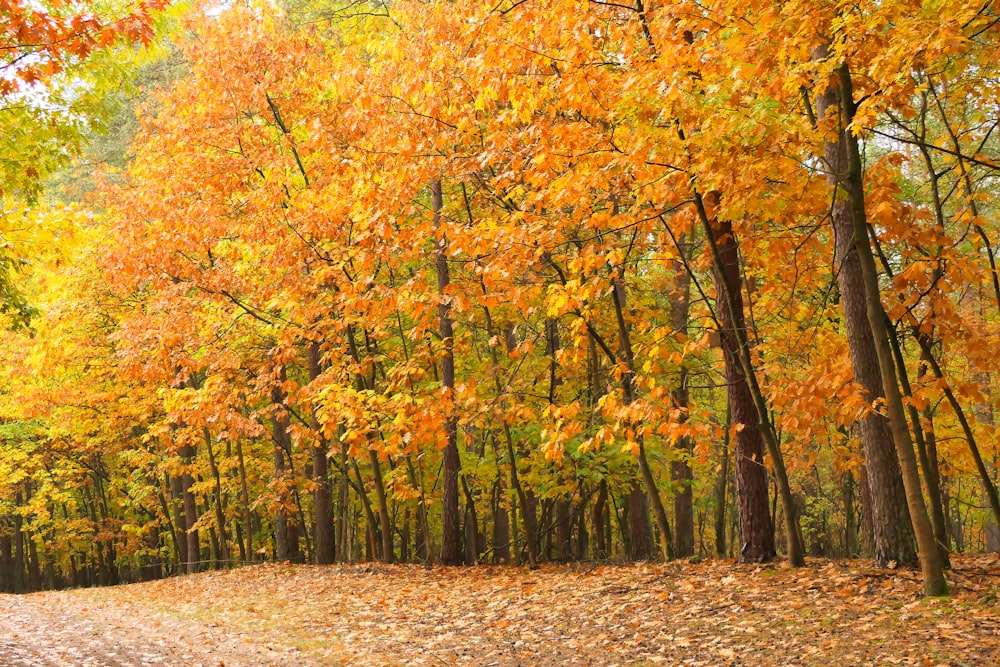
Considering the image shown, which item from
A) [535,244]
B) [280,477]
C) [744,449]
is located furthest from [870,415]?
[280,477]

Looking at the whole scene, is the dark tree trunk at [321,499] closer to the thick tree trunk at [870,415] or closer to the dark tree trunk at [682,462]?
the dark tree trunk at [682,462]

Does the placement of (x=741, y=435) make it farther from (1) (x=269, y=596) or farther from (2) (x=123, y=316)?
(2) (x=123, y=316)

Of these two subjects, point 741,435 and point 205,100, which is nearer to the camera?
point 741,435

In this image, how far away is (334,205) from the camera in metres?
12.6

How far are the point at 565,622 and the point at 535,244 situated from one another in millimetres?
4177

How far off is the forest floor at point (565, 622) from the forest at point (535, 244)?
63 cm

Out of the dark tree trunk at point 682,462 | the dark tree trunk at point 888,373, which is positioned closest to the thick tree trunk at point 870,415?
the dark tree trunk at point 888,373

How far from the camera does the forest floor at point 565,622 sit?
6.25m

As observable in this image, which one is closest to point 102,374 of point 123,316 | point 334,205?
point 123,316

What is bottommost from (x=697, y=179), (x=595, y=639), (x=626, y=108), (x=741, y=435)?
(x=595, y=639)

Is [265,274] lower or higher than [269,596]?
higher

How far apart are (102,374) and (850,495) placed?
1879 cm

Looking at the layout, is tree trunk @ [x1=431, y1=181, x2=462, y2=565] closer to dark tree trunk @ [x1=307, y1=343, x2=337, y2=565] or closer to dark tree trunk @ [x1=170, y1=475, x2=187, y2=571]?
dark tree trunk @ [x1=307, y1=343, x2=337, y2=565]

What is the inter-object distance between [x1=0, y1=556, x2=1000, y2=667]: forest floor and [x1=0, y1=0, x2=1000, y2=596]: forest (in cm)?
63
